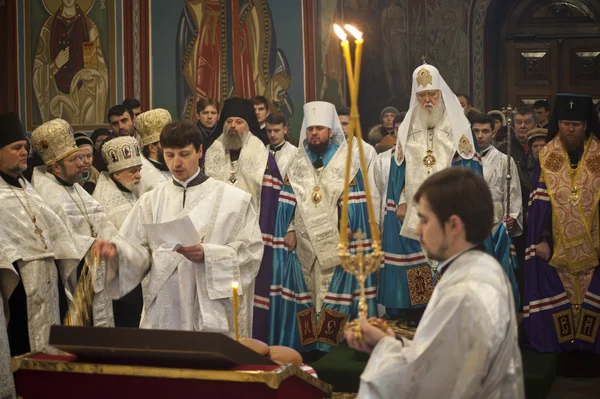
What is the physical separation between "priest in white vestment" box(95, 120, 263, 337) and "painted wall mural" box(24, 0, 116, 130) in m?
7.91

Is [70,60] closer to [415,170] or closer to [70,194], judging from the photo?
[70,194]

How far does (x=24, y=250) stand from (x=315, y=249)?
2.45 meters

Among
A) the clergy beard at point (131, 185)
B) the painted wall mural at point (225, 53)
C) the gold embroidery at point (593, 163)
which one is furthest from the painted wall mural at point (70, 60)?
the gold embroidery at point (593, 163)

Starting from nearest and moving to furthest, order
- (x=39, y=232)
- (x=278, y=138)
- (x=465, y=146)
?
(x=39, y=232) < (x=465, y=146) < (x=278, y=138)

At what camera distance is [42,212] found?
630cm

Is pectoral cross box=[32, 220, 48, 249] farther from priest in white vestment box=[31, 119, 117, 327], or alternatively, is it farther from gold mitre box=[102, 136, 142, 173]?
gold mitre box=[102, 136, 142, 173]

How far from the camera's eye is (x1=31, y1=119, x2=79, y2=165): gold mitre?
6.78 m

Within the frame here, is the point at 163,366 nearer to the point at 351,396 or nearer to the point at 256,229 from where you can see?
the point at 256,229

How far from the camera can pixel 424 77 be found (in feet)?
25.4

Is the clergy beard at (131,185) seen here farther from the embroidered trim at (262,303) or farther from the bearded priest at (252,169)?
the embroidered trim at (262,303)

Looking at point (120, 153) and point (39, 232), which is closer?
point (39, 232)

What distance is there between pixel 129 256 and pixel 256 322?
2.81 m

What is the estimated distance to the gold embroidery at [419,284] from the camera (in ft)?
24.8

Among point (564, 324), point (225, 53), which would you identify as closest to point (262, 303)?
point (564, 324)
